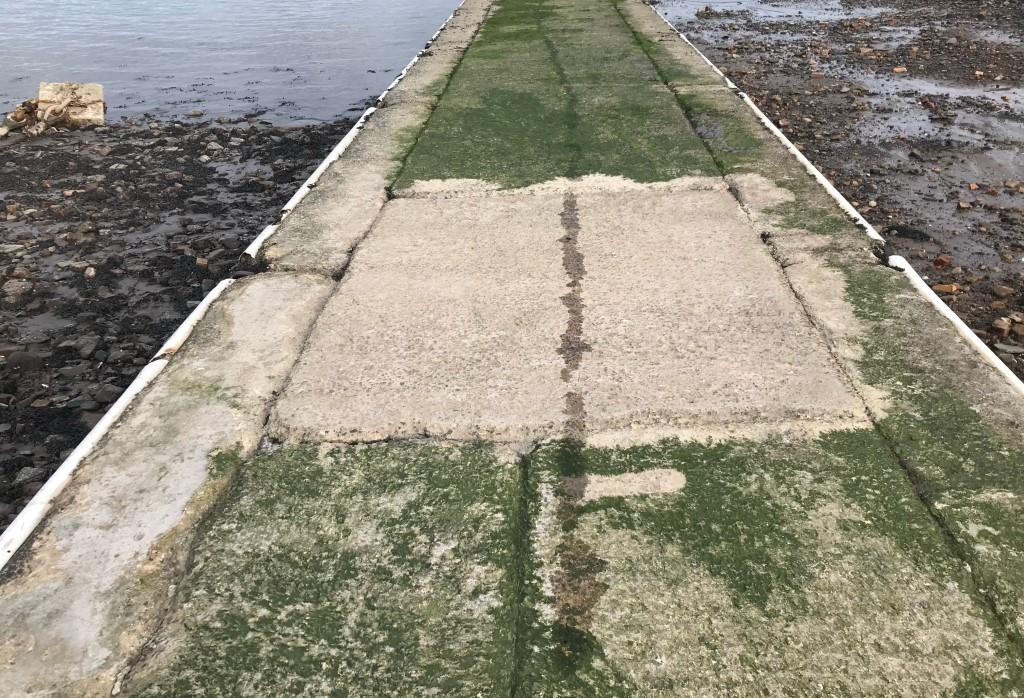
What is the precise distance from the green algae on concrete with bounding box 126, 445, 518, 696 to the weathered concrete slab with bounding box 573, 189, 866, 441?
50 centimetres

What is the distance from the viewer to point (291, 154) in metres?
7.11

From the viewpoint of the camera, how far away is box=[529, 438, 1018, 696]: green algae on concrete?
4.70 feet

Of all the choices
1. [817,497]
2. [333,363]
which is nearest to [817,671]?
[817,497]

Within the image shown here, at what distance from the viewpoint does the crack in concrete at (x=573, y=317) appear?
Result: 2.11 m

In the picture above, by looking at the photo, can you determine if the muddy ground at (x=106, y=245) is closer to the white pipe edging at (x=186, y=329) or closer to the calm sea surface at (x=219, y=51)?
the white pipe edging at (x=186, y=329)

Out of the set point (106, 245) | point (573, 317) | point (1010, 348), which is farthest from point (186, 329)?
point (1010, 348)

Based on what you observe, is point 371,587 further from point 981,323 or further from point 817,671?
point 981,323

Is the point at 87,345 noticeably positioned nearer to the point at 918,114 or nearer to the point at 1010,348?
the point at 1010,348

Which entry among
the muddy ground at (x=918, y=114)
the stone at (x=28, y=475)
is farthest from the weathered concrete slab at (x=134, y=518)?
the muddy ground at (x=918, y=114)

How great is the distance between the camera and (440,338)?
99.3 inches

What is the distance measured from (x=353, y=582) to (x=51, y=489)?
88cm

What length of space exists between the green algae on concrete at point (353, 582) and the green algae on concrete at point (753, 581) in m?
0.13

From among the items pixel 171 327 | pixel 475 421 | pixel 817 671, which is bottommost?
pixel 171 327

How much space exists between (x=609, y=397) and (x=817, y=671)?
36.8 inches
